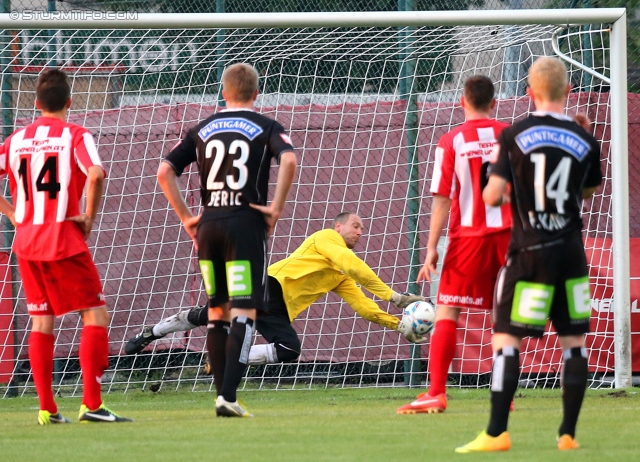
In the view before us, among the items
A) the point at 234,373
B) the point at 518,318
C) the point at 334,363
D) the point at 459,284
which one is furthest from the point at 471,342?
the point at 518,318

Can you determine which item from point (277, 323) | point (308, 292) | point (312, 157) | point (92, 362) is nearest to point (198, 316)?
point (277, 323)

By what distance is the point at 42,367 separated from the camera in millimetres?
6391

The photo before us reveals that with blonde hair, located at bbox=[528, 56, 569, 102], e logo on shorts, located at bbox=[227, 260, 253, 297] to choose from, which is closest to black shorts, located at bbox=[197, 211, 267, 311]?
e logo on shorts, located at bbox=[227, 260, 253, 297]

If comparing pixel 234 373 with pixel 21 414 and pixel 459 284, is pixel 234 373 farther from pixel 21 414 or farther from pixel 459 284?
pixel 21 414

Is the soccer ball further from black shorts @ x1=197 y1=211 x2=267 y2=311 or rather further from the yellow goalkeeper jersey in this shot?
black shorts @ x1=197 y1=211 x2=267 y2=311

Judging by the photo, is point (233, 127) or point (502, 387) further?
point (233, 127)

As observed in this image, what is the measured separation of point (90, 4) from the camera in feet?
34.4

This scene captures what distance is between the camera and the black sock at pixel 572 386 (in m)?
4.88

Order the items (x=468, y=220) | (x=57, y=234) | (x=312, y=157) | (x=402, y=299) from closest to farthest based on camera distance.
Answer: (x=57, y=234), (x=468, y=220), (x=402, y=299), (x=312, y=157)

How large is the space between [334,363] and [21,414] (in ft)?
10.3

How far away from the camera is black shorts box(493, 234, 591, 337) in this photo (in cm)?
487

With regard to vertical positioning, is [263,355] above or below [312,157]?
below

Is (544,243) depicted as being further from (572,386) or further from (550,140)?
(572,386)

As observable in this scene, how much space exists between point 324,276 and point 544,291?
165 inches
